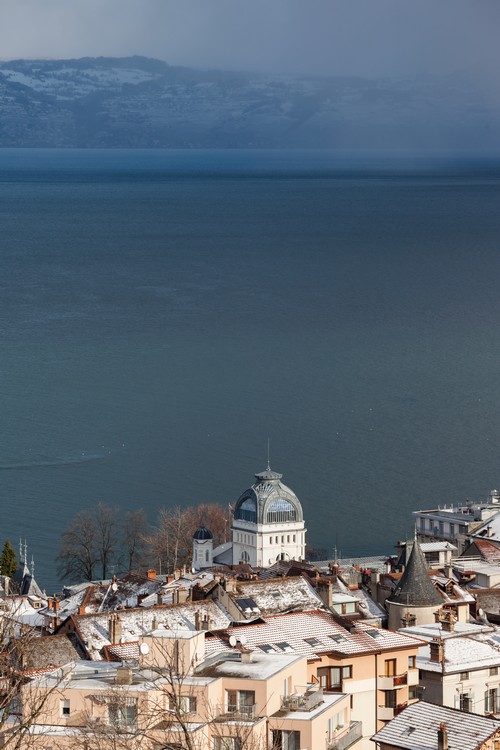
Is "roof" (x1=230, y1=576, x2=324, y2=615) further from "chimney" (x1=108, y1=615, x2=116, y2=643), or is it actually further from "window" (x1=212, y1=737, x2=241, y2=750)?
"window" (x1=212, y1=737, x2=241, y2=750)

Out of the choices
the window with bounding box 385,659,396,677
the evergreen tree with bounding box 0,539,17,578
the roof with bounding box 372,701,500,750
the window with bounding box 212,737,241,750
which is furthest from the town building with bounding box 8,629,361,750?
the evergreen tree with bounding box 0,539,17,578

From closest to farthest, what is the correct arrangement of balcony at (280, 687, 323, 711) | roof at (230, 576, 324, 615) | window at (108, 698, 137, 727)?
1. window at (108, 698, 137, 727)
2. balcony at (280, 687, 323, 711)
3. roof at (230, 576, 324, 615)

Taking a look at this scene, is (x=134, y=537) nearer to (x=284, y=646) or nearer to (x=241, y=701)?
(x=284, y=646)

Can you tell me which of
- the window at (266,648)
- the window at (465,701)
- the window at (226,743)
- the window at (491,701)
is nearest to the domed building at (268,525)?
the window at (491,701)

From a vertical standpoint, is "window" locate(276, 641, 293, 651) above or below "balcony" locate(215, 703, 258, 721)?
below

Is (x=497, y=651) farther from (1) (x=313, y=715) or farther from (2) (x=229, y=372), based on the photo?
(2) (x=229, y=372)

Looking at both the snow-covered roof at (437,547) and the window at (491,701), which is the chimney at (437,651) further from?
the snow-covered roof at (437,547)

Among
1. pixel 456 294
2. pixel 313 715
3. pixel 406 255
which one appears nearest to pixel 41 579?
pixel 313 715
